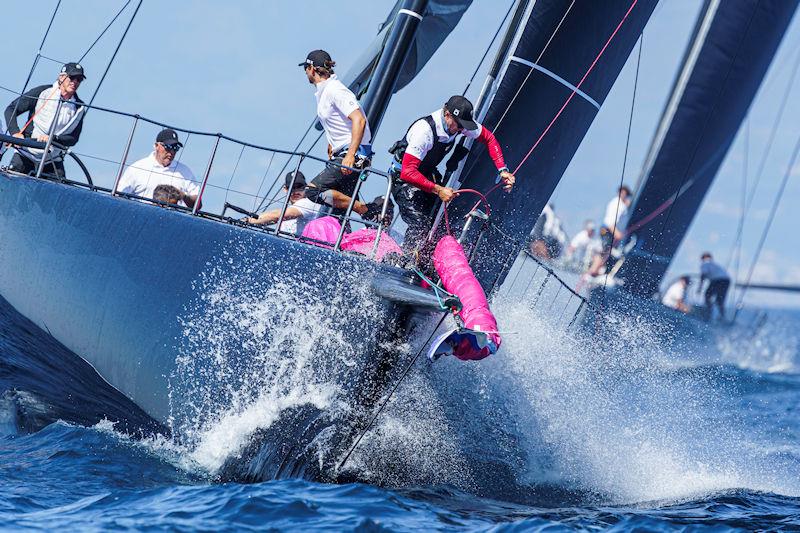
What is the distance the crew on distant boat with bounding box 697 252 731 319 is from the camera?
46.2ft

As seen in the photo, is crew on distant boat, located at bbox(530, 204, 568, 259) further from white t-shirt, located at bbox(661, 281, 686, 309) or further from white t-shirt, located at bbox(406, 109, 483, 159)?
white t-shirt, located at bbox(406, 109, 483, 159)

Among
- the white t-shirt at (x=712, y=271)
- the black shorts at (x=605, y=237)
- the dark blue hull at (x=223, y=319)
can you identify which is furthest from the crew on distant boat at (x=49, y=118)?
the white t-shirt at (x=712, y=271)

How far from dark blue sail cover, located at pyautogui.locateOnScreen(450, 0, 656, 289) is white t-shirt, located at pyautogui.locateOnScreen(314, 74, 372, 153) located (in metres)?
0.67

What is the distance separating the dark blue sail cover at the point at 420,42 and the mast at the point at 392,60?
3.20 feet

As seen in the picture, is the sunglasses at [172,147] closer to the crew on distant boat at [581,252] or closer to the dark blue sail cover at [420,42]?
the dark blue sail cover at [420,42]

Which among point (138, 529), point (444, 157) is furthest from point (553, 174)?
point (138, 529)

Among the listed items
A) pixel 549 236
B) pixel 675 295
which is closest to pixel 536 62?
pixel 549 236

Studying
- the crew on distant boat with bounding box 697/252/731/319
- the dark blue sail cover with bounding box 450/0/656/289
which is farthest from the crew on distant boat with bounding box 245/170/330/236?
the crew on distant boat with bounding box 697/252/731/319

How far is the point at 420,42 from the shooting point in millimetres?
7305

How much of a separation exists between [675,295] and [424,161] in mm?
9252

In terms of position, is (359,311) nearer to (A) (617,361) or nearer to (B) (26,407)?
(B) (26,407)

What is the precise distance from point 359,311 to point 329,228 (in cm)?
84

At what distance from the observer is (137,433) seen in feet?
15.8

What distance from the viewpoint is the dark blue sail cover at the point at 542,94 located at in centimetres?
590
